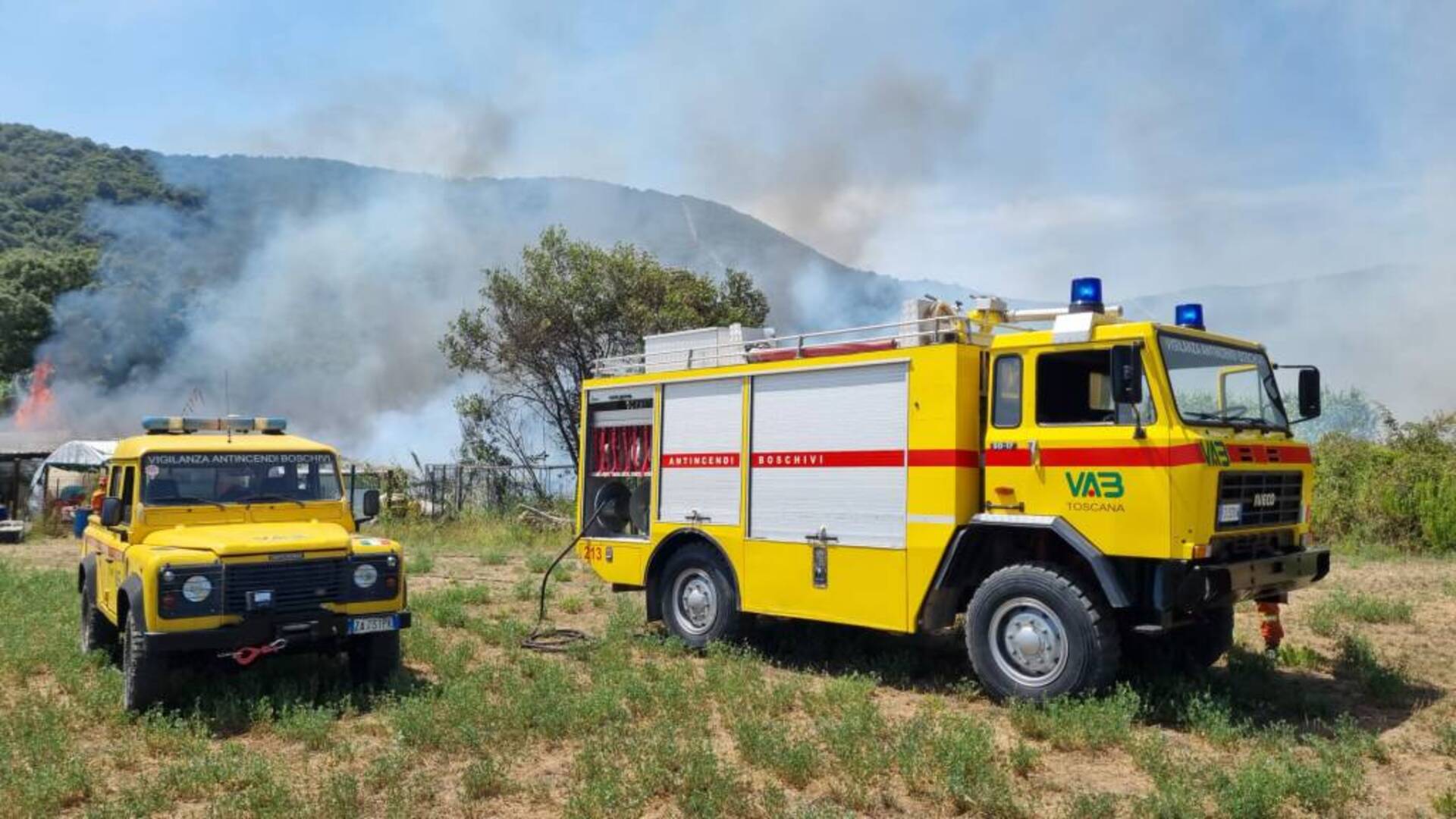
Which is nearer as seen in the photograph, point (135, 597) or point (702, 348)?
point (135, 597)

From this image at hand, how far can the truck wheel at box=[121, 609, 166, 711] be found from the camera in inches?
304

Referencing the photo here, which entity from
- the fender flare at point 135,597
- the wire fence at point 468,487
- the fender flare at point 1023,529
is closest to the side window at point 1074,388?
the fender flare at point 1023,529

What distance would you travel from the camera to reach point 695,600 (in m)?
10.7

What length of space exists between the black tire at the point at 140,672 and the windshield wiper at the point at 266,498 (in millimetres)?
1595

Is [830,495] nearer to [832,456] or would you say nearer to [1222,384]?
[832,456]

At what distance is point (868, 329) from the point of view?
9.23 m

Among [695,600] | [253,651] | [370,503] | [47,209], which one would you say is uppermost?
[47,209]

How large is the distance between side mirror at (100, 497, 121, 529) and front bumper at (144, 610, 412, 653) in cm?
157

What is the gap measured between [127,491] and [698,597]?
5274 mm

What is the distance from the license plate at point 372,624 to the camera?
27.2ft

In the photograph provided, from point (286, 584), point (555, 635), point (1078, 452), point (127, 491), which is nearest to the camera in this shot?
point (1078, 452)

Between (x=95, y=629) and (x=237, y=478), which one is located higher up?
(x=237, y=478)

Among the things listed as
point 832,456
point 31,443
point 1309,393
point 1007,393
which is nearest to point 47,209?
point 31,443

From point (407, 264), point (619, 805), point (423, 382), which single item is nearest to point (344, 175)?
point (407, 264)
